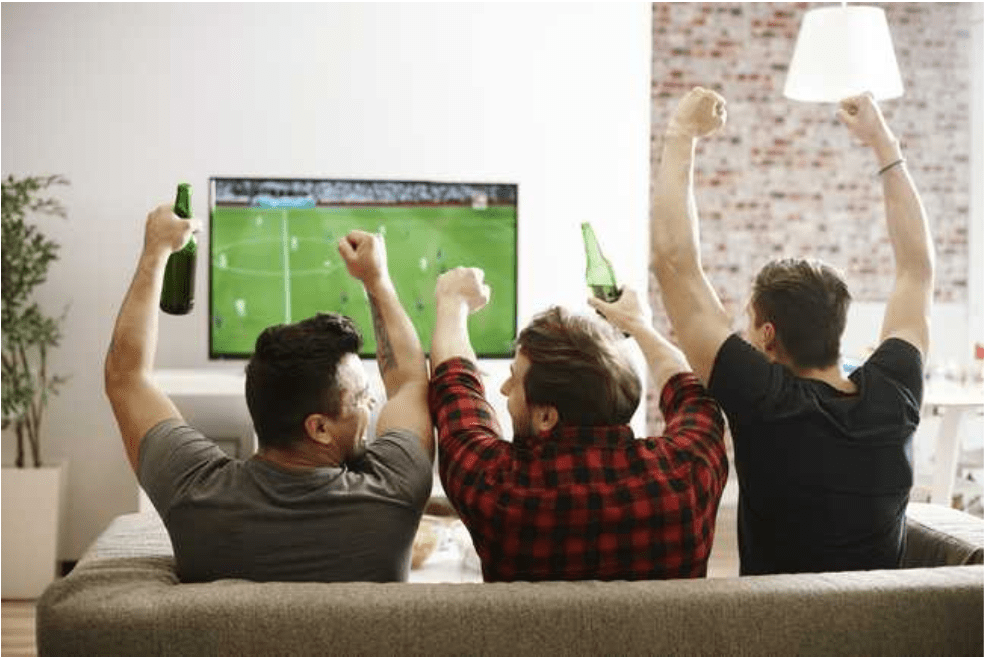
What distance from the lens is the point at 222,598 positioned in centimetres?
150

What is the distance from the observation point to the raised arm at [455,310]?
1.93 m

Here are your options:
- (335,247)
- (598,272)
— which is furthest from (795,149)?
(598,272)

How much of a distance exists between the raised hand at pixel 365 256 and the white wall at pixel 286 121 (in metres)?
3.52

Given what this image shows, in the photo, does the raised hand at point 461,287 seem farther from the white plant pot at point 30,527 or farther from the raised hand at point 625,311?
the white plant pot at point 30,527

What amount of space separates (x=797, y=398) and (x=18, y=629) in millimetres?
3456

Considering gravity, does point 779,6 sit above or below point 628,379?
above

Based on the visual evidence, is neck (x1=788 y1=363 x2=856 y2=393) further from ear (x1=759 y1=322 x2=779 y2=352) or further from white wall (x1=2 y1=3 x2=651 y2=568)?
white wall (x1=2 y1=3 x2=651 y2=568)

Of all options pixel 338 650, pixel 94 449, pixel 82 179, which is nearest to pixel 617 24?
pixel 82 179

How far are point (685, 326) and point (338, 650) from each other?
70cm

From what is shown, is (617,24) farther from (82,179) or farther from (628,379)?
(628,379)

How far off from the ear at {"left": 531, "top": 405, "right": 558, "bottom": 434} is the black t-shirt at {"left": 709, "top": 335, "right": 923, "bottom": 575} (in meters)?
0.25

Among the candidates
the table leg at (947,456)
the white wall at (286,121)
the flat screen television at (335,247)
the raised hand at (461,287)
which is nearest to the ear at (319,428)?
the raised hand at (461,287)

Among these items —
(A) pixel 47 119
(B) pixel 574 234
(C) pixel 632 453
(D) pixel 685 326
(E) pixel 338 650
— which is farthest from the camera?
(B) pixel 574 234

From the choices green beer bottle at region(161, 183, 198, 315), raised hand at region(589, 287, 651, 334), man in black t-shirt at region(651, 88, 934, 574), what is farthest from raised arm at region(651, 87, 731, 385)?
green beer bottle at region(161, 183, 198, 315)
